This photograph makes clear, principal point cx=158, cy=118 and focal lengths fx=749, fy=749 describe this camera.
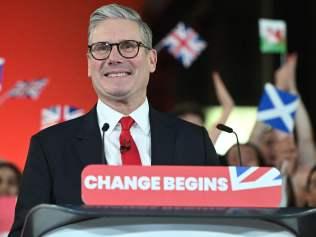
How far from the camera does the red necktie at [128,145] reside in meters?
1.76

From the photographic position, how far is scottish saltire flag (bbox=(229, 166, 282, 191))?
1.44 meters

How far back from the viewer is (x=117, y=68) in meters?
1.76

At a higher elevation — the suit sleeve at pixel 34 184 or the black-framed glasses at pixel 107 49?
the black-framed glasses at pixel 107 49

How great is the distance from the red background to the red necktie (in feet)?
1.67

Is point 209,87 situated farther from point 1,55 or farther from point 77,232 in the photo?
point 77,232

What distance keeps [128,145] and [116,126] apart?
6 cm

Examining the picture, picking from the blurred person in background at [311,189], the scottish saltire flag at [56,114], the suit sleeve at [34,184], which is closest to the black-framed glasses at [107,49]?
the suit sleeve at [34,184]

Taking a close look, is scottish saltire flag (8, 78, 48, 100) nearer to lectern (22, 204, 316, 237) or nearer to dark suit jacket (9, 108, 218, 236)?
dark suit jacket (9, 108, 218, 236)

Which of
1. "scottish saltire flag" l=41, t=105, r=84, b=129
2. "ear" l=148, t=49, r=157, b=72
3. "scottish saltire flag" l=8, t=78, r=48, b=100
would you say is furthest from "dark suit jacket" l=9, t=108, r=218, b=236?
"scottish saltire flag" l=8, t=78, r=48, b=100

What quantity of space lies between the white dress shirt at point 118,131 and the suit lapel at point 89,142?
0.02 meters

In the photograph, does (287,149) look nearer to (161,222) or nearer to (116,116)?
(116,116)

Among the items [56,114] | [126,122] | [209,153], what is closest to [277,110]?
[56,114]

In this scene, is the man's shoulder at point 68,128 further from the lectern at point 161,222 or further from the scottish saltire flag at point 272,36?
the scottish saltire flag at point 272,36

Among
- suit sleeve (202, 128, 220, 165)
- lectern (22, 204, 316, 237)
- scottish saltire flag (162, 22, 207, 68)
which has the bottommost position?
lectern (22, 204, 316, 237)
